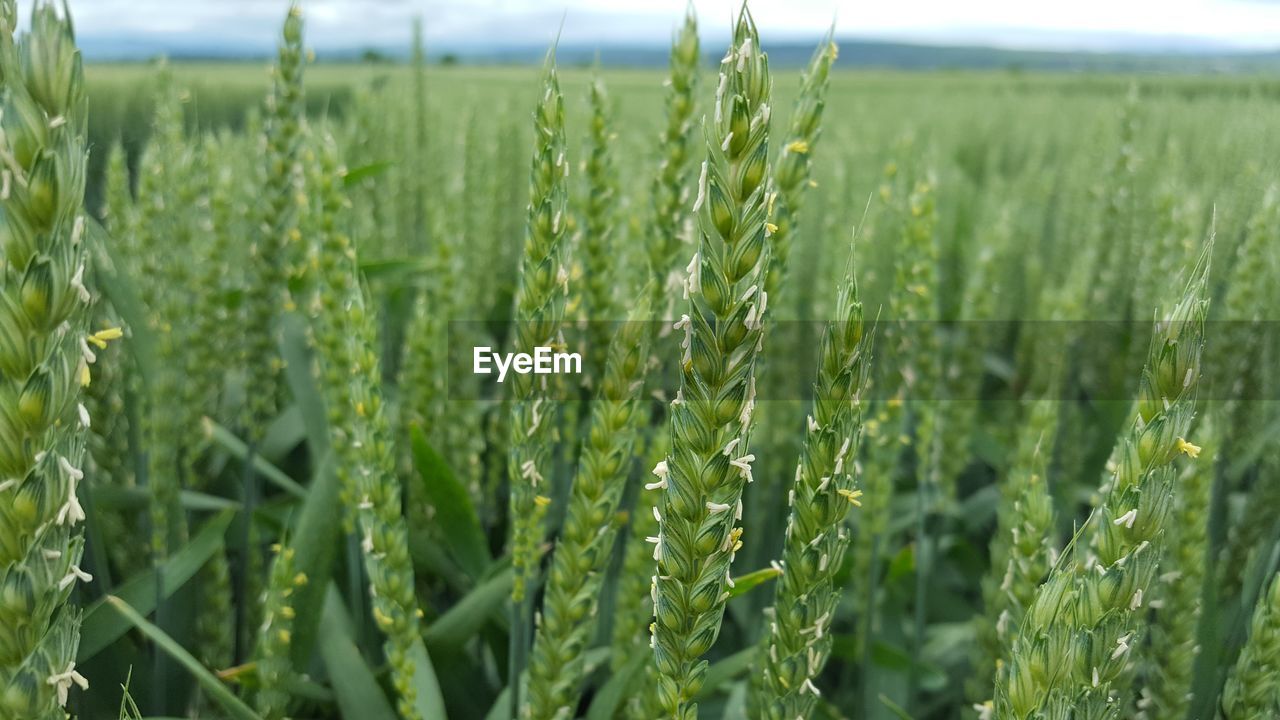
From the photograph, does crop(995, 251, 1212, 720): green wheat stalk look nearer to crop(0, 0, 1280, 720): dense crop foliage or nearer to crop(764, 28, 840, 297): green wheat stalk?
crop(0, 0, 1280, 720): dense crop foliage

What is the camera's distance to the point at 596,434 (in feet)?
2.50

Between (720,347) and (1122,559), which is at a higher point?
(720,347)

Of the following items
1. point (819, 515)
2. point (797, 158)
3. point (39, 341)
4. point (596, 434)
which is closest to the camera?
point (39, 341)

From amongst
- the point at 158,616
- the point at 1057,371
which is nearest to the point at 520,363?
the point at 158,616

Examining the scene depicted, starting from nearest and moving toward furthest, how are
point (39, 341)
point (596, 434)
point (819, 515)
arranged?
point (39, 341) < point (819, 515) < point (596, 434)

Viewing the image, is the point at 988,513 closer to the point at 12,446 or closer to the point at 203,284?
the point at 203,284

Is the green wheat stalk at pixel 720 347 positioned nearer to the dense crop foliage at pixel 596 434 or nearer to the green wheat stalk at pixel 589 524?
the dense crop foliage at pixel 596 434

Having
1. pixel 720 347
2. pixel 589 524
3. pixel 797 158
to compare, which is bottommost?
pixel 589 524

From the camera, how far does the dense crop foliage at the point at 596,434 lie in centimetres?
53

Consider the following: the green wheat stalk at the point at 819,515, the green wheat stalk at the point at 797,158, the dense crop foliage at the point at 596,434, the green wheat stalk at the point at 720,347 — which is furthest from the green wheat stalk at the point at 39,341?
the green wheat stalk at the point at 797,158

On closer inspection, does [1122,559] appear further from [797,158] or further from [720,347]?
[797,158]

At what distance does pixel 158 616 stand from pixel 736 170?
98cm

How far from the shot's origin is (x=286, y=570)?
884 mm

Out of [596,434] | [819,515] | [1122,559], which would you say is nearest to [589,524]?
[596,434]
